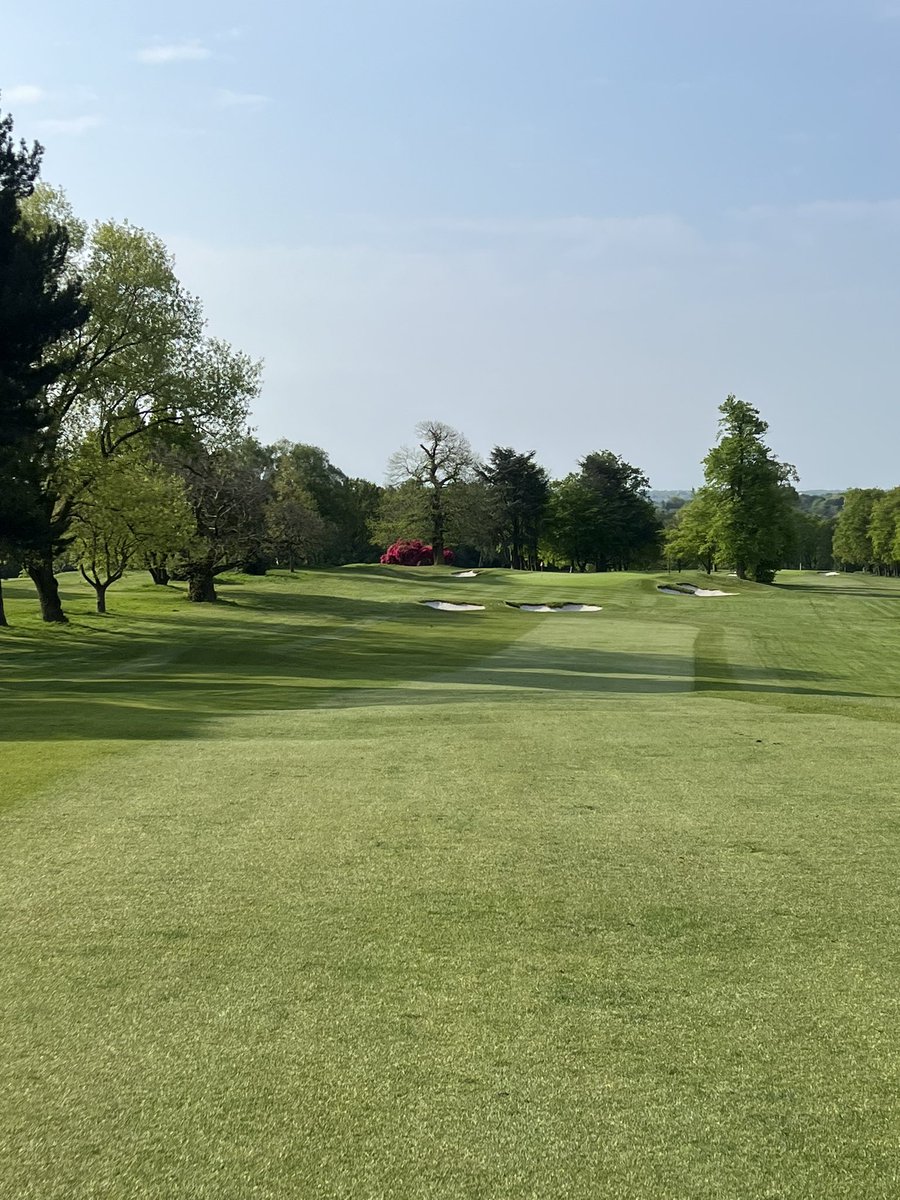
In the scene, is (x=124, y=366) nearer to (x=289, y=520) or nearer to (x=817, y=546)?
(x=289, y=520)

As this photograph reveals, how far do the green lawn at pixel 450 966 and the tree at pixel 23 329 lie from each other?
1693 cm

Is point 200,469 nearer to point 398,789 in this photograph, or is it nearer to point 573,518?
point 398,789

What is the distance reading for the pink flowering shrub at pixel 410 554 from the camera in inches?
3469

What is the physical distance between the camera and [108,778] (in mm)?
9180

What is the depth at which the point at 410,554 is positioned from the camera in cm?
8819

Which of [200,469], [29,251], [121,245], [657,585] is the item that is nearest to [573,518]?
[657,585]

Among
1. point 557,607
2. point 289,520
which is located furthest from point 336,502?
point 557,607

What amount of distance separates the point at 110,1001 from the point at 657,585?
2319 inches

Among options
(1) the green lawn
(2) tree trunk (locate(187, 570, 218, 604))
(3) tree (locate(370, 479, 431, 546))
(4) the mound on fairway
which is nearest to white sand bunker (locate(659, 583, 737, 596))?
(4) the mound on fairway

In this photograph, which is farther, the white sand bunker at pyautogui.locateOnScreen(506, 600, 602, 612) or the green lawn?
the white sand bunker at pyautogui.locateOnScreen(506, 600, 602, 612)

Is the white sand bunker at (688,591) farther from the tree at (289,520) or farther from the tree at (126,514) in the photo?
the tree at (126,514)

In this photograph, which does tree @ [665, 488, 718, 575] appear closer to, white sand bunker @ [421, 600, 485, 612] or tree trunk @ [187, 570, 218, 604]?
white sand bunker @ [421, 600, 485, 612]

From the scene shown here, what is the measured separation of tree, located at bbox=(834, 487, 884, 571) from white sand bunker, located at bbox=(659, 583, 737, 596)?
75636mm

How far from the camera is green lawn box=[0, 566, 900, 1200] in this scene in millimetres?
3477
